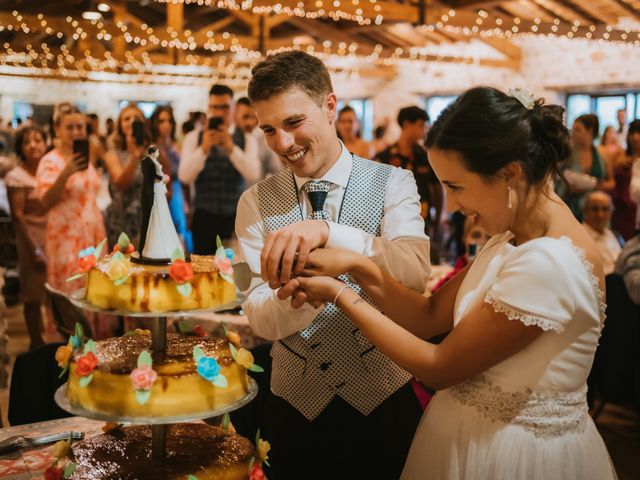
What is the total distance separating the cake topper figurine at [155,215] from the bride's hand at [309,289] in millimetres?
304

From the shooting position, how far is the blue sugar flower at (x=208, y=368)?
142 cm

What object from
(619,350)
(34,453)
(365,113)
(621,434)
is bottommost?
(621,434)

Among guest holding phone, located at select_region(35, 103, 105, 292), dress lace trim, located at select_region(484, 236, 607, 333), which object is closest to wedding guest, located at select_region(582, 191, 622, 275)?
guest holding phone, located at select_region(35, 103, 105, 292)

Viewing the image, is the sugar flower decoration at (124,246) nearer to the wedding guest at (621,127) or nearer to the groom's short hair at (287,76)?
the groom's short hair at (287,76)

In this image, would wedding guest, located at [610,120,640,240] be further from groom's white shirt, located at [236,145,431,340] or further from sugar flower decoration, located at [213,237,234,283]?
sugar flower decoration, located at [213,237,234,283]

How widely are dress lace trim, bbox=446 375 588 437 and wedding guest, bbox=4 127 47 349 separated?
15.2 ft

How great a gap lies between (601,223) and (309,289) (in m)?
3.95

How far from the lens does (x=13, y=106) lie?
16.3m

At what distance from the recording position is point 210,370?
56.1 inches

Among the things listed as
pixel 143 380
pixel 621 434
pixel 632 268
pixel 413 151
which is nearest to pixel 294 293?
pixel 143 380

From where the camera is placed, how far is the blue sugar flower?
4.67 feet

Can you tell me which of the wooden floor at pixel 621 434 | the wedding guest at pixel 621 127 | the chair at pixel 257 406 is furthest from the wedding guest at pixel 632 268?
the wedding guest at pixel 621 127

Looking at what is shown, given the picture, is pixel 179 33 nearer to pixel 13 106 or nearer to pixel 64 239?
pixel 64 239

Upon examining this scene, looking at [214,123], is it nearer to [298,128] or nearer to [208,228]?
[208,228]
